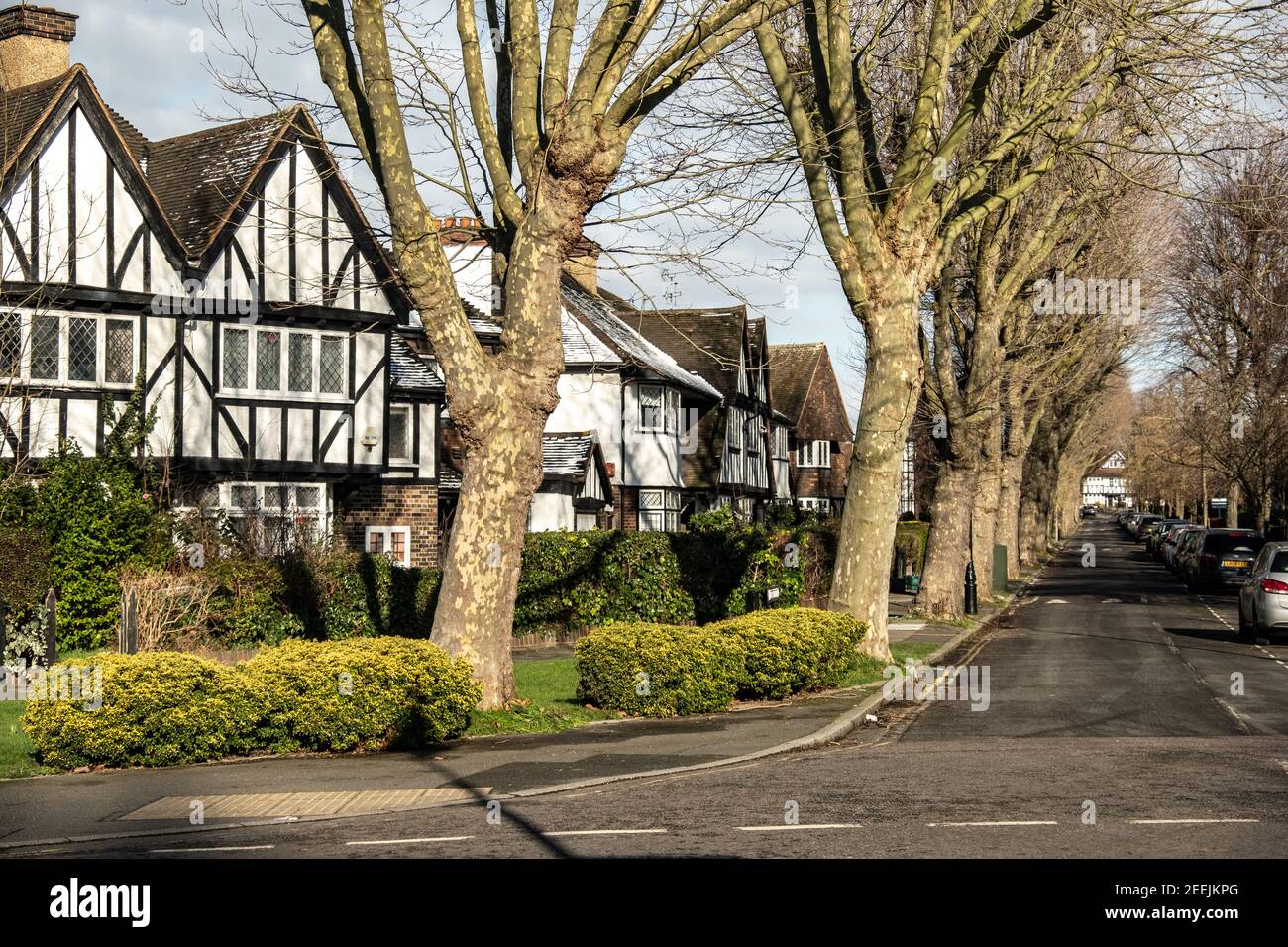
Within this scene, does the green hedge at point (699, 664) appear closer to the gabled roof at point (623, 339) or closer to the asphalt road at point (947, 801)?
the asphalt road at point (947, 801)

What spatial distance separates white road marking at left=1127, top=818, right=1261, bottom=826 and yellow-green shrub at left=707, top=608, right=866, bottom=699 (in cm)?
792

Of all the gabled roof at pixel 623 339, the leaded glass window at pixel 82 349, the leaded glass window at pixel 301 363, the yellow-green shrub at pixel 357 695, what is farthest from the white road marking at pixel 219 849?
the gabled roof at pixel 623 339

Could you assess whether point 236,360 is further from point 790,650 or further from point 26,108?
point 790,650

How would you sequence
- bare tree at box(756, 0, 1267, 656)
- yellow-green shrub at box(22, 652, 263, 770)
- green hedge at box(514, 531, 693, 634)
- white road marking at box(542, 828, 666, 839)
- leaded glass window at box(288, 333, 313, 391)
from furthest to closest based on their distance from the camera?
1. leaded glass window at box(288, 333, 313, 391)
2. green hedge at box(514, 531, 693, 634)
3. bare tree at box(756, 0, 1267, 656)
4. yellow-green shrub at box(22, 652, 263, 770)
5. white road marking at box(542, 828, 666, 839)

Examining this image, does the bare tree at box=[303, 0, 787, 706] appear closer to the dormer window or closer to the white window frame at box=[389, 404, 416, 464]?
the white window frame at box=[389, 404, 416, 464]

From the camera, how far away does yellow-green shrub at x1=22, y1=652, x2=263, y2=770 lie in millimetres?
12156

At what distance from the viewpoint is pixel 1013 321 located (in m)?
38.2

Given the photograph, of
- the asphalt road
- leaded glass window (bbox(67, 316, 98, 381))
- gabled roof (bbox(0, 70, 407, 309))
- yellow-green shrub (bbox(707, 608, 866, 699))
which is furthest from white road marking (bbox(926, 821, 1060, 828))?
leaded glass window (bbox(67, 316, 98, 381))

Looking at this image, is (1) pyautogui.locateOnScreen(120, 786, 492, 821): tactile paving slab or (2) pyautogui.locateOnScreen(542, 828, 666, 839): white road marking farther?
(1) pyautogui.locateOnScreen(120, 786, 492, 821): tactile paving slab

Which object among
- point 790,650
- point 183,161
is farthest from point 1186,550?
point 790,650

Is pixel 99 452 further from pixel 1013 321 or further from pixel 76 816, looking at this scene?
pixel 1013 321

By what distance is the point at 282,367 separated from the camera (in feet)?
104

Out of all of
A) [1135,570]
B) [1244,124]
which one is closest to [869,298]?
[1244,124]

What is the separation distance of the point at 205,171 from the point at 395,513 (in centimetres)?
934
